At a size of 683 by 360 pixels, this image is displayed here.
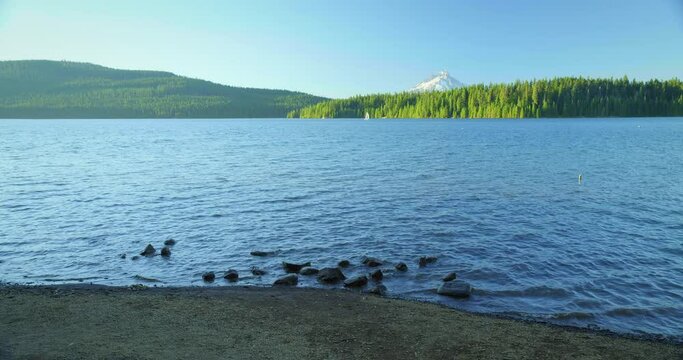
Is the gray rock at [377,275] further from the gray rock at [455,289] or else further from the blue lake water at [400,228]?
the gray rock at [455,289]

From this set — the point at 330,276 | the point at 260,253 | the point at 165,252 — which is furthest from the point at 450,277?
the point at 165,252

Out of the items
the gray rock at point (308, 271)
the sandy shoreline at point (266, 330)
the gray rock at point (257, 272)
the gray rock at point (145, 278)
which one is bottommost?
the gray rock at point (145, 278)

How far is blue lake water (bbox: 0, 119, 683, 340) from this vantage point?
19.7 metres

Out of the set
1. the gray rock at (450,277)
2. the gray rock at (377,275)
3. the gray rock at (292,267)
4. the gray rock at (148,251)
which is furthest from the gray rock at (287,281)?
the gray rock at (148,251)

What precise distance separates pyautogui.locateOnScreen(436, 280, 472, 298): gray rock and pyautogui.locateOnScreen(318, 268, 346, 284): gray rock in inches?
166

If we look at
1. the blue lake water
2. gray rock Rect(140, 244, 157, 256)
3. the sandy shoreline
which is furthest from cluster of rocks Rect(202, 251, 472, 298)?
gray rock Rect(140, 244, 157, 256)

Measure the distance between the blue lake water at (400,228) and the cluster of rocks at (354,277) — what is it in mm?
441

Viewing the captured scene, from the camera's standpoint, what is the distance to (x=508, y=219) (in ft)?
103

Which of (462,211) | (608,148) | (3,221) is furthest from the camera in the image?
(608,148)

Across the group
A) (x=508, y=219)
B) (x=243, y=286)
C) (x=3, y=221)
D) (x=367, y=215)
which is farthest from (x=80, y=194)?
(x=508, y=219)

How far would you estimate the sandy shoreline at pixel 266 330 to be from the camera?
12.4 metres

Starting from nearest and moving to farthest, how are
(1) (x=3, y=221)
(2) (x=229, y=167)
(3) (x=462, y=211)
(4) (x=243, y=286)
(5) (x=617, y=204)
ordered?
(4) (x=243, y=286) → (1) (x=3, y=221) → (3) (x=462, y=211) → (5) (x=617, y=204) → (2) (x=229, y=167)

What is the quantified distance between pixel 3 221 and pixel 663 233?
41.1 metres

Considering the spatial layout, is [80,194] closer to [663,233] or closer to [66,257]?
[66,257]
